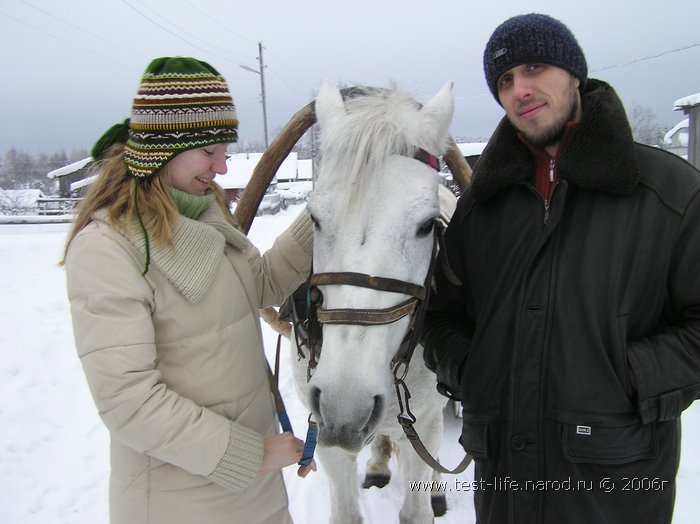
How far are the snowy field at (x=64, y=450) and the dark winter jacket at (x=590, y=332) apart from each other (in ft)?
6.79

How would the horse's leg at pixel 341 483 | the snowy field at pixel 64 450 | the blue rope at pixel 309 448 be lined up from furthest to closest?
the snowy field at pixel 64 450, the horse's leg at pixel 341 483, the blue rope at pixel 309 448

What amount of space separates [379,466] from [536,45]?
319 centimetres

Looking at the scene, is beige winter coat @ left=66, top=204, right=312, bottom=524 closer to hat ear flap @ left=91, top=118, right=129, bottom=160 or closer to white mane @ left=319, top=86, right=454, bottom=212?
hat ear flap @ left=91, top=118, right=129, bottom=160

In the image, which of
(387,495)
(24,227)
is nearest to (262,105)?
(24,227)

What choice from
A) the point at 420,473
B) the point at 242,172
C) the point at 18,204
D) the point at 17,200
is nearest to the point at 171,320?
the point at 420,473

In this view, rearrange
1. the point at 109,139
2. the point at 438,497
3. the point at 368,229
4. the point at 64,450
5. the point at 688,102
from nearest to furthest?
the point at 368,229, the point at 109,139, the point at 438,497, the point at 64,450, the point at 688,102

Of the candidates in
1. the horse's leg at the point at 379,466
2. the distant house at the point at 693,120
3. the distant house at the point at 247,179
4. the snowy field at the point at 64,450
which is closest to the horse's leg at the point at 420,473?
the snowy field at the point at 64,450

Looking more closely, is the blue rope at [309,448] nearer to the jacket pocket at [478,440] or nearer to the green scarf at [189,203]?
the jacket pocket at [478,440]

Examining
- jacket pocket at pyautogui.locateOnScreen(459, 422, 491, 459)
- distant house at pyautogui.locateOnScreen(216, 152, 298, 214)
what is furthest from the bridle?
distant house at pyautogui.locateOnScreen(216, 152, 298, 214)

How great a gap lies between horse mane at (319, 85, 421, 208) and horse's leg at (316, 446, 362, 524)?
1744 mm

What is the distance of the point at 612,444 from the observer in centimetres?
140

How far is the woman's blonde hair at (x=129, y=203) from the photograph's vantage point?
1.48 metres

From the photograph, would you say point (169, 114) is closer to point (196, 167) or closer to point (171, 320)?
point (196, 167)

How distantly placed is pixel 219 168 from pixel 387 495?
9.55 ft
